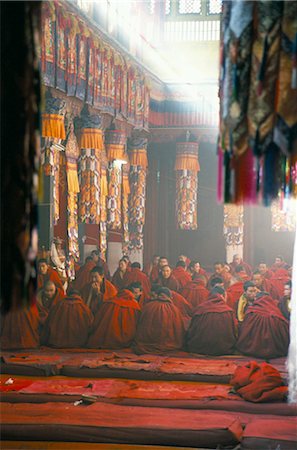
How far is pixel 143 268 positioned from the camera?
1020 centimetres

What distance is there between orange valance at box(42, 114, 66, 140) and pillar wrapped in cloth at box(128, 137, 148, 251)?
175 cm

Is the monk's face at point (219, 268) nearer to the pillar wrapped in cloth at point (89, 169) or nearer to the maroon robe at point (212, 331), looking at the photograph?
the maroon robe at point (212, 331)

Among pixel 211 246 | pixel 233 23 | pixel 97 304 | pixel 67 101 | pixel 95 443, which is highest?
pixel 67 101

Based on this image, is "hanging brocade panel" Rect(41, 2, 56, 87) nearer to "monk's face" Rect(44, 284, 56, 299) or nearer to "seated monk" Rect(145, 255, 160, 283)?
"monk's face" Rect(44, 284, 56, 299)

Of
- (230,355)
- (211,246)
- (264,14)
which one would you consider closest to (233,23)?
(264,14)

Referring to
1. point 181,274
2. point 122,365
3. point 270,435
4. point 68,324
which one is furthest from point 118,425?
point 181,274

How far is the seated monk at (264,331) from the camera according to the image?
9.20 m

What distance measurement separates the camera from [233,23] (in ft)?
7.56

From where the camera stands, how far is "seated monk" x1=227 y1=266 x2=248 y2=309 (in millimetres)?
9570

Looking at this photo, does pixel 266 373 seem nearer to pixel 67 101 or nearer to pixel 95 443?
pixel 95 443

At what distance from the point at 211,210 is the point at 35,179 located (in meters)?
8.43

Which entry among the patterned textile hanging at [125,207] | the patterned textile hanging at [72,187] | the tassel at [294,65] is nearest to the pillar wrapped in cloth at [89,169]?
the patterned textile hanging at [72,187]

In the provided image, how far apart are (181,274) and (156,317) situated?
705mm

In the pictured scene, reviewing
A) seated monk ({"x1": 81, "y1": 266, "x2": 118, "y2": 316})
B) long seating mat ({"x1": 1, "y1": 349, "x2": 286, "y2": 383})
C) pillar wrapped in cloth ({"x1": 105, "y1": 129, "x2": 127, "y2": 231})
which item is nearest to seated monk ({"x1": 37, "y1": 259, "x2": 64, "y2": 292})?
seated monk ({"x1": 81, "y1": 266, "x2": 118, "y2": 316})
